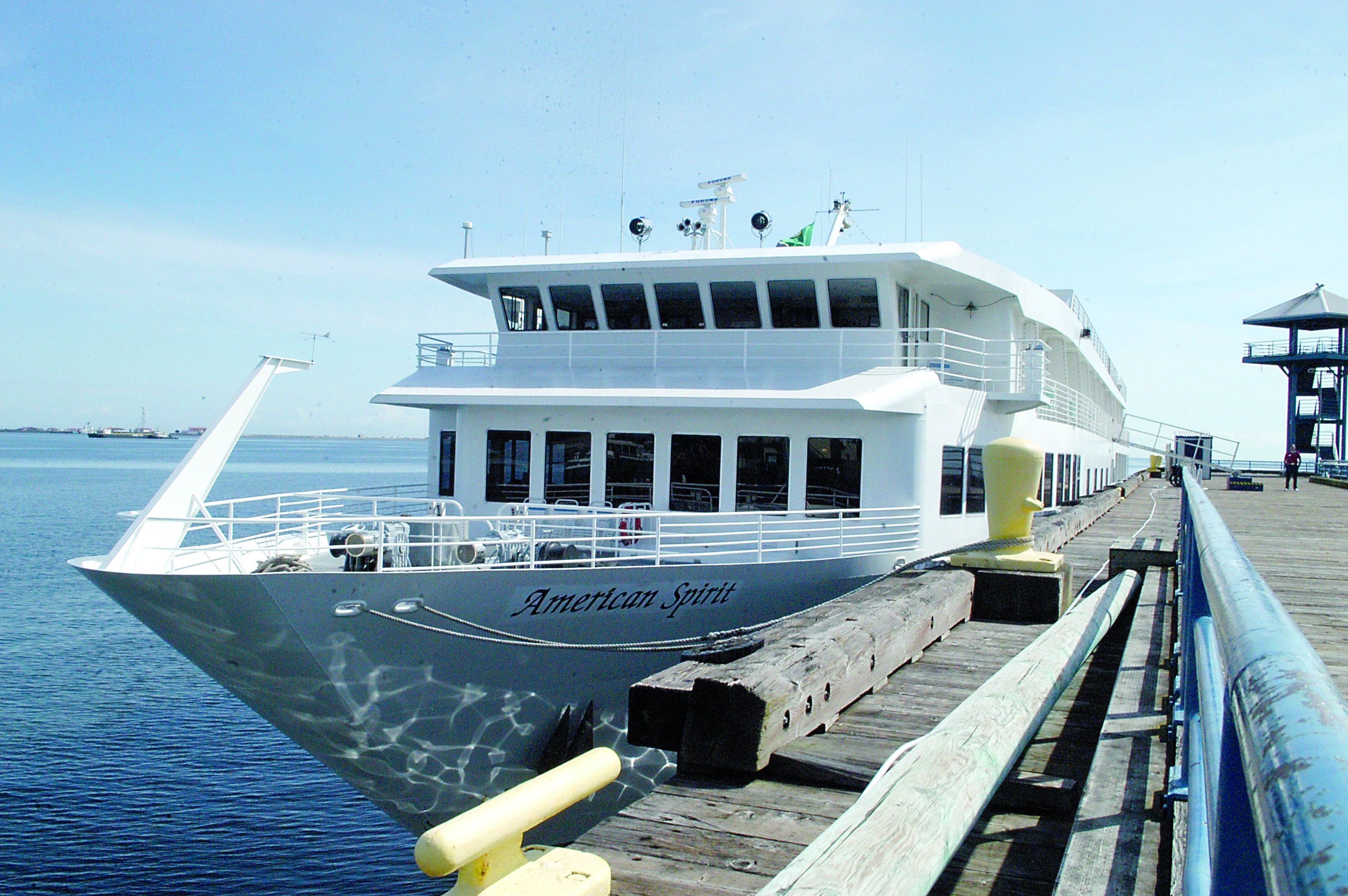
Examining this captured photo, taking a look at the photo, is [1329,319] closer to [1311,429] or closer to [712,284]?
[1311,429]

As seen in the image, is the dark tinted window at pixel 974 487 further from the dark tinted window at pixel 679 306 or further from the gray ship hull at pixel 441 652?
the dark tinted window at pixel 679 306

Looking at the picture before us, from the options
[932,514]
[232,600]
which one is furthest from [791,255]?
[232,600]

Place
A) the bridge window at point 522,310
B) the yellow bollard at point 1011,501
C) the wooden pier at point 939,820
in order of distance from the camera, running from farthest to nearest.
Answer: the bridge window at point 522,310 → the yellow bollard at point 1011,501 → the wooden pier at point 939,820

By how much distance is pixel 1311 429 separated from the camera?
2276 inches

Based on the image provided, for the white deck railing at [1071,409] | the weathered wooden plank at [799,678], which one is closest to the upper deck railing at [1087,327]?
the white deck railing at [1071,409]

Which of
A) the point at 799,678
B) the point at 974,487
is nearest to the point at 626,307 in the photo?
the point at 974,487

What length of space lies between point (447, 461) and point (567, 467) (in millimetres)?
2143

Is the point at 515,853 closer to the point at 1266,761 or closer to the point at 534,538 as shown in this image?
the point at 1266,761

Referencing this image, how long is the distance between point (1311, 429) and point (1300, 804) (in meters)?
68.3

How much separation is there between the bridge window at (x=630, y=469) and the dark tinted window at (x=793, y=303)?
264 cm

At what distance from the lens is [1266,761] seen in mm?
917

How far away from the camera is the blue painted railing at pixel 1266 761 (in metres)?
0.76

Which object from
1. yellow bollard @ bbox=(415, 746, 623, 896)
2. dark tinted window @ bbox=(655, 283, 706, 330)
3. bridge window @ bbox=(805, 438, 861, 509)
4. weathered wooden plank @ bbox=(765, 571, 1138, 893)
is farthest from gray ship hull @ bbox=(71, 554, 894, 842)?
weathered wooden plank @ bbox=(765, 571, 1138, 893)

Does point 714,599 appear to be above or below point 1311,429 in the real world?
below
